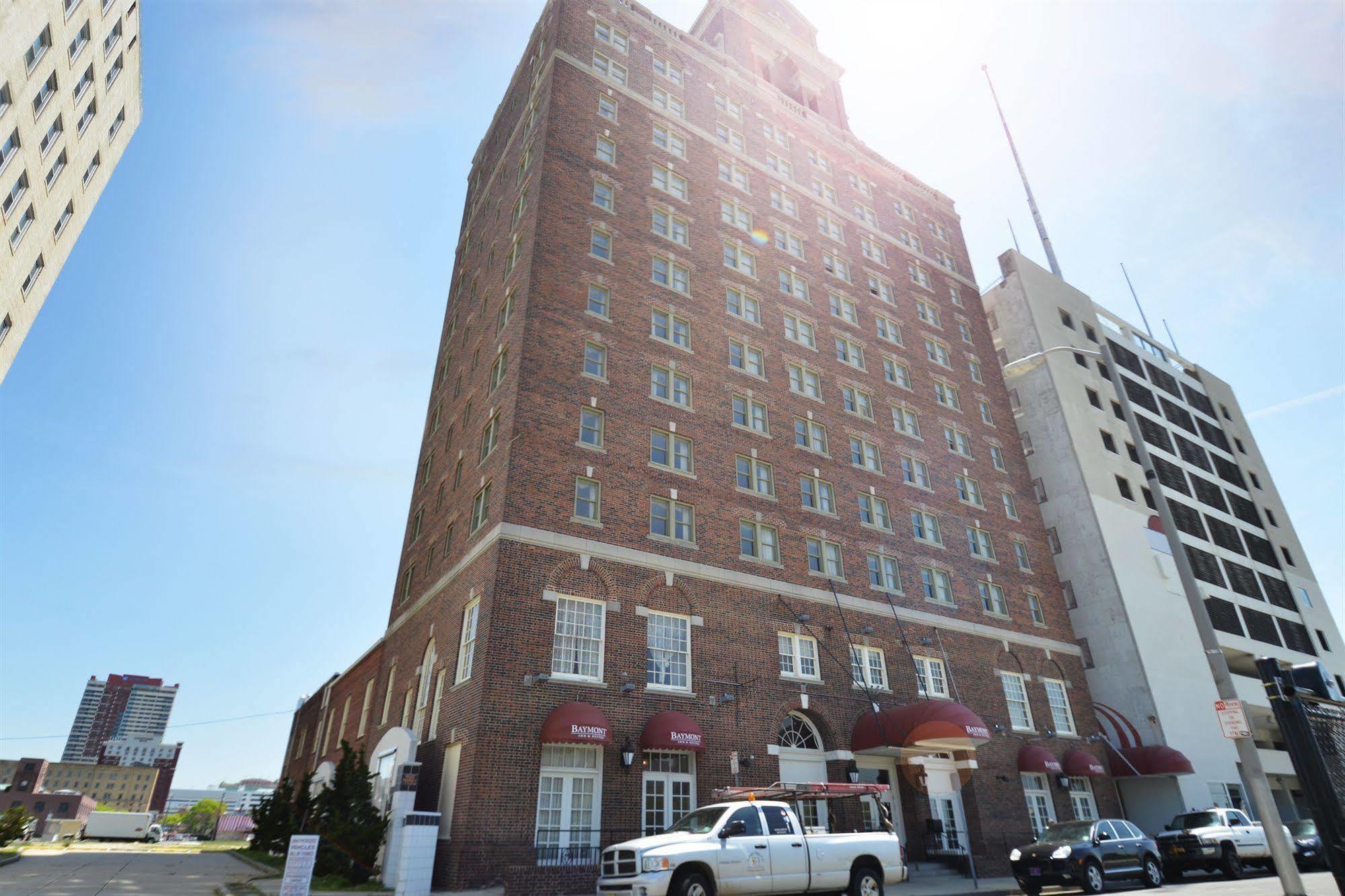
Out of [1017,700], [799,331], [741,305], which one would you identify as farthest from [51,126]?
[1017,700]

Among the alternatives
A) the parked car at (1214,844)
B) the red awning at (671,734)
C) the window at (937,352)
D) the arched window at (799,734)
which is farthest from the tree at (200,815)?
the parked car at (1214,844)

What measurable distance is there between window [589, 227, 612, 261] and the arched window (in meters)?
18.5

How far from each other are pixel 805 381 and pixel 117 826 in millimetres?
65141

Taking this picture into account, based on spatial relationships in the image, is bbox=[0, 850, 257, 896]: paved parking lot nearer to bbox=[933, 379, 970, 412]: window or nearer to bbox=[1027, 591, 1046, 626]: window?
bbox=[1027, 591, 1046, 626]: window

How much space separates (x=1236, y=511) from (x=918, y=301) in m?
32.8

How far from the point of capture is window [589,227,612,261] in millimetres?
30500

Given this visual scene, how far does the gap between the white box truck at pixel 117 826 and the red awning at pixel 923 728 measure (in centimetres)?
6296

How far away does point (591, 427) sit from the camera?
2664 centimetres

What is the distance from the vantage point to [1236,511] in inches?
2234

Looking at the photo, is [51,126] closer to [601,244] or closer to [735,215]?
[601,244]

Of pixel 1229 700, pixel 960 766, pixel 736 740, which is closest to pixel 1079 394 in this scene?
pixel 960 766

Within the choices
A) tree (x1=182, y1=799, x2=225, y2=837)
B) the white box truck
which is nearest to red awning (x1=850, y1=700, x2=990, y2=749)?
the white box truck

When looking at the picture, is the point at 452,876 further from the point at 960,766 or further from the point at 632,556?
the point at 960,766

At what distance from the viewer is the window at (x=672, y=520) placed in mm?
26406
